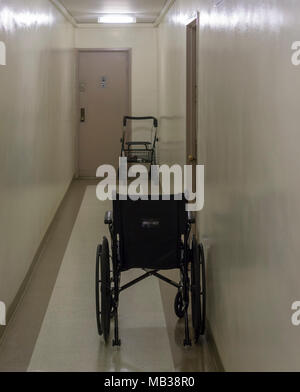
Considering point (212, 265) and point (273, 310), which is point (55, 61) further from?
point (273, 310)

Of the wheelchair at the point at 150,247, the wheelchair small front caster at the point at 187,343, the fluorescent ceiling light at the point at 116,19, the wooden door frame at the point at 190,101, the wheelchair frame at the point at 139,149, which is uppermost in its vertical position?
the fluorescent ceiling light at the point at 116,19

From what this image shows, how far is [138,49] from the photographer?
32.8 ft

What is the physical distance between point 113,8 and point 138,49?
196cm

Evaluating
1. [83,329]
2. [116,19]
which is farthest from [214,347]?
[116,19]

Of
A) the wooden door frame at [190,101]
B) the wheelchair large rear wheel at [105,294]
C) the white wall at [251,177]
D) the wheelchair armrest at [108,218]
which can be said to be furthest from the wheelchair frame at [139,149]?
the wheelchair large rear wheel at [105,294]

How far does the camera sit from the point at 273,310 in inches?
77.9

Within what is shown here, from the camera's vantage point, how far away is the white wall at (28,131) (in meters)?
3.82

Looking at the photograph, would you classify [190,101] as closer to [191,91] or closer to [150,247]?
[191,91]

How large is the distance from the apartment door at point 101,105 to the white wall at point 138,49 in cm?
15

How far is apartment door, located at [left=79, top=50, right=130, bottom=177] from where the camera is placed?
33.2ft

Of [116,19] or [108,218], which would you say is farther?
[116,19]

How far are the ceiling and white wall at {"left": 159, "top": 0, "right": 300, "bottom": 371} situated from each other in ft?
11.8

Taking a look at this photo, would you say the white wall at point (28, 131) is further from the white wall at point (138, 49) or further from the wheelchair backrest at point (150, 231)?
the white wall at point (138, 49)

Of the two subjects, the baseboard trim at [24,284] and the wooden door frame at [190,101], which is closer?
the baseboard trim at [24,284]
